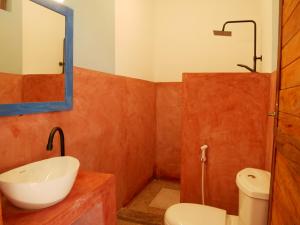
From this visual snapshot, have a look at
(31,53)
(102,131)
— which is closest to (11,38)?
(31,53)

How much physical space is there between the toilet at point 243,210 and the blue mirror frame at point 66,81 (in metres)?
0.97

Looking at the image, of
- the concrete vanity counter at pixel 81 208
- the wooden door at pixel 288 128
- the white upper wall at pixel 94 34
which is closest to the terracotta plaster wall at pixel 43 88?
the white upper wall at pixel 94 34

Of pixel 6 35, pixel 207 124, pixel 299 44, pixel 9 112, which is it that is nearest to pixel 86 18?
pixel 6 35

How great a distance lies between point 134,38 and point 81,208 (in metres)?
1.94

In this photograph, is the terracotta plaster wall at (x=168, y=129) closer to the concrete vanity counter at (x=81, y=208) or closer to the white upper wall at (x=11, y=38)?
the concrete vanity counter at (x=81, y=208)

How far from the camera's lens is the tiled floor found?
210 centimetres

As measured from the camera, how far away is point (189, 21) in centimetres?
293

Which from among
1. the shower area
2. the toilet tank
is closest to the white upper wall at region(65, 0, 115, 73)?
the shower area

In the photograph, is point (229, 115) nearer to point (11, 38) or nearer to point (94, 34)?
point (94, 34)

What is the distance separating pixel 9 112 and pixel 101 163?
955 millimetres

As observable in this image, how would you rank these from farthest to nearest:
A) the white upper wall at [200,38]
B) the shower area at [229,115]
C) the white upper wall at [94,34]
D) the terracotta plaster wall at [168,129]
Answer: the terracotta plaster wall at [168,129], the white upper wall at [200,38], the shower area at [229,115], the white upper wall at [94,34]

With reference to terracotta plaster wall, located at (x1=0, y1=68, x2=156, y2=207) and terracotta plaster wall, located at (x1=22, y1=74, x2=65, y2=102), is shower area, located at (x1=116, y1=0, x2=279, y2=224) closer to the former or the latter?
terracotta plaster wall, located at (x1=0, y1=68, x2=156, y2=207)

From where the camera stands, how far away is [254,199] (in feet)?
4.30

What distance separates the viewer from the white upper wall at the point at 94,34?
5.20 feet
